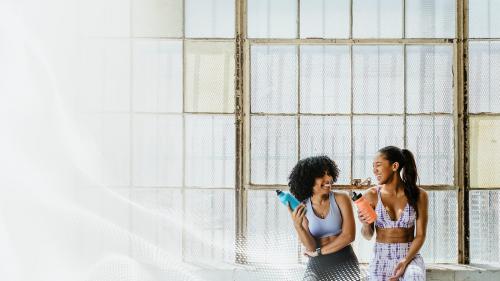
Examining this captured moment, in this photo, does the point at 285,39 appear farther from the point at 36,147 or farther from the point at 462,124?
the point at 36,147

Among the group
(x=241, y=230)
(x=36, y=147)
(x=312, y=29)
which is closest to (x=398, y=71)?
(x=312, y=29)

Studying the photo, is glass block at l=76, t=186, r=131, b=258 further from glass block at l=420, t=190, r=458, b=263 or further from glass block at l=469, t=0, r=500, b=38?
glass block at l=469, t=0, r=500, b=38

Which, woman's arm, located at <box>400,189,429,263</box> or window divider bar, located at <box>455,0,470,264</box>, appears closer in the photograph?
woman's arm, located at <box>400,189,429,263</box>

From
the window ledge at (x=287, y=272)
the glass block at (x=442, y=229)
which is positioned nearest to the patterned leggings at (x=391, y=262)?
the window ledge at (x=287, y=272)

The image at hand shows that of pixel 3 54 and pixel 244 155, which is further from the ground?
pixel 3 54

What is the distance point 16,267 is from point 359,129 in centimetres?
237

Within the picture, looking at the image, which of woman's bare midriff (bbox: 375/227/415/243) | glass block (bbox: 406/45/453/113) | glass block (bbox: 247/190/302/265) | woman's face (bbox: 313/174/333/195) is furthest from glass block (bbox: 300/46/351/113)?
woman's bare midriff (bbox: 375/227/415/243)

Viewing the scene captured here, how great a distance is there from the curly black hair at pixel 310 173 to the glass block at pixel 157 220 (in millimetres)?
936

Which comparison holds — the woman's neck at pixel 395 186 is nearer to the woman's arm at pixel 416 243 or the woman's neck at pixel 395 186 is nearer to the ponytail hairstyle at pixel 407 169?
the ponytail hairstyle at pixel 407 169

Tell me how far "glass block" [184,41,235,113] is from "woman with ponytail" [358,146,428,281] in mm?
1150

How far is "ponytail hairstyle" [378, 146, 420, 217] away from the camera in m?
3.16

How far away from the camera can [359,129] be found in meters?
3.86

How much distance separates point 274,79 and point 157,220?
1.18 metres

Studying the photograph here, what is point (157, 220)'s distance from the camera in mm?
3863
